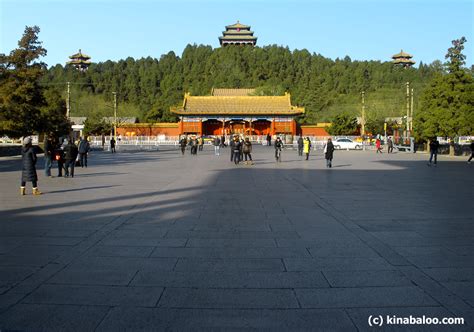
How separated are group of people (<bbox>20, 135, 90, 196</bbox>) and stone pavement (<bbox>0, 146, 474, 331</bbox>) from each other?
25.5 inches

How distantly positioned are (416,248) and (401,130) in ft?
162

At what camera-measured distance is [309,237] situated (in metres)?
7.34

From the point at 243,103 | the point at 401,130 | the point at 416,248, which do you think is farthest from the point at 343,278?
the point at 243,103

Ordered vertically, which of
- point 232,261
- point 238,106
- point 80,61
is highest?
point 80,61

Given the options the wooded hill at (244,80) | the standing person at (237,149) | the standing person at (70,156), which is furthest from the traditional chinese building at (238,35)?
the standing person at (70,156)

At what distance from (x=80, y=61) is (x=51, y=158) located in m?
94.2

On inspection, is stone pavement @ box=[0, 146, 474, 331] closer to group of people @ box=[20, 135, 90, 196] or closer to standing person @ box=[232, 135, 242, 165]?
group of people @ box=[20, 135, 90, 196]

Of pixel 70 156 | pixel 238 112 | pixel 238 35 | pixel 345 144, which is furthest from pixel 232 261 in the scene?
pixel 238 35

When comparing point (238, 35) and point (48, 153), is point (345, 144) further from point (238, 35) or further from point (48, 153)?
point (238, 35)

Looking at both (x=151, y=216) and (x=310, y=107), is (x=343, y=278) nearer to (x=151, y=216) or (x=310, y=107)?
(x=151, y=216)

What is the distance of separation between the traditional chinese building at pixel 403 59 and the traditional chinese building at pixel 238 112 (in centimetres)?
5634

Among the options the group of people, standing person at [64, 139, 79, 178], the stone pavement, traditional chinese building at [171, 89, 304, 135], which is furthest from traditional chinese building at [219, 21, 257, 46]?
the stone pavement

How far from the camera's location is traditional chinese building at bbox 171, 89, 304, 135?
203 ft

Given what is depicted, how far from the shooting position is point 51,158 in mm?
17266
